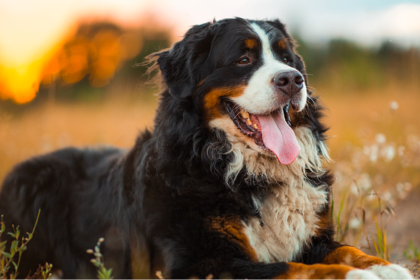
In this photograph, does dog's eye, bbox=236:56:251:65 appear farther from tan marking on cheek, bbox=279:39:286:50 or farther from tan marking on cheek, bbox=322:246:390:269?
tan marking on cheek, bbox=322:246:390:269

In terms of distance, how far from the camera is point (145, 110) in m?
8.68

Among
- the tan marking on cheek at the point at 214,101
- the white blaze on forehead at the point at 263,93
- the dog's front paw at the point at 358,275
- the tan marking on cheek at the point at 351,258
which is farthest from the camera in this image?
the tan marking on cheek at the point at 214,101

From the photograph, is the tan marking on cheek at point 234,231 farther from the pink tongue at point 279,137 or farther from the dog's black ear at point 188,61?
the dog's black ear at point 188,61

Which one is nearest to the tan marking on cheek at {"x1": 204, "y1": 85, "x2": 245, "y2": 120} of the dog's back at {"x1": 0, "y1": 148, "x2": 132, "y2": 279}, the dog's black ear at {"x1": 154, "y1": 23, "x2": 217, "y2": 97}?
the dog's black ear at {"x1": 154, "y1": 23, "x2": 217, "y2": 97}

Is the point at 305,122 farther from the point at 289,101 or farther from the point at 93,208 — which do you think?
the point at 93,208

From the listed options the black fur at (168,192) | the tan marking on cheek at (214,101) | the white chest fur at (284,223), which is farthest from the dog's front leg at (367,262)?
the tan marking on cheek at (214,101)

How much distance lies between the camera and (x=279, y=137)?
271 cm

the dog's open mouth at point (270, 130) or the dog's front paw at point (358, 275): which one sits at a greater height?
the dog's open mouth at point (270, 130)

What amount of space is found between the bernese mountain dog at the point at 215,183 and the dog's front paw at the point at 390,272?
2 cm

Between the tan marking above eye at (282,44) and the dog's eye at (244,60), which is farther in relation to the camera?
the tan marking above eye at (282,44)

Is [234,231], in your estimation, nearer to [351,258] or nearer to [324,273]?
[324,273]

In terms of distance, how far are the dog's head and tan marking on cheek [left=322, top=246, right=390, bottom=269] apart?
0.66 metres

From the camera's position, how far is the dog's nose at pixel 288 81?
102 inches

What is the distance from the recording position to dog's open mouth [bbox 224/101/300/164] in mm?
2668
